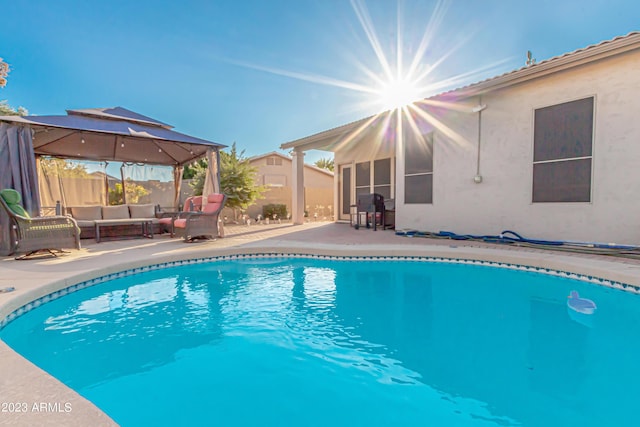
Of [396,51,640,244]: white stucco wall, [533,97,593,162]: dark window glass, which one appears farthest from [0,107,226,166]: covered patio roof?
[533,97,593,162]: dark window glass

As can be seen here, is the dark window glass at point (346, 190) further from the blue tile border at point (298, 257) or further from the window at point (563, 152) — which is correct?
the window at point (563, 152)

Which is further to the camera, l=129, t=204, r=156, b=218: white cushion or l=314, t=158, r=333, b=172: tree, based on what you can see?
l=314, t=158, r=333, b=172: tree

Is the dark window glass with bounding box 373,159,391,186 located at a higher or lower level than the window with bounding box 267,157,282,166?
lower

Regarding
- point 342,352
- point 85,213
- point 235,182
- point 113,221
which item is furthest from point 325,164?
point 342,352

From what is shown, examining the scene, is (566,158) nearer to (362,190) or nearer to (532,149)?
(532,149)

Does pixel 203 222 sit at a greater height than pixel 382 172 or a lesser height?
lesser

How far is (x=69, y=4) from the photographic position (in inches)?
286

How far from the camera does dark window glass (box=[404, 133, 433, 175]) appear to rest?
8117mm

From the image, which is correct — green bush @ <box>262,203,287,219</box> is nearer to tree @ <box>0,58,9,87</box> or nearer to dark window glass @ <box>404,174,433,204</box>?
dark window glass @ <box>404,174,433,204</box>

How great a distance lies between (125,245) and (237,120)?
9.62m

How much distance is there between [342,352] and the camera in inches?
100.0

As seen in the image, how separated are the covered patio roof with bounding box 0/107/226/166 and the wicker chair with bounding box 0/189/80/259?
70.3 inches

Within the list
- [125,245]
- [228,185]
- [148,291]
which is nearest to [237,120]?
[228,185]

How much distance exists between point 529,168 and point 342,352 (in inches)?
238
